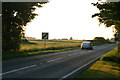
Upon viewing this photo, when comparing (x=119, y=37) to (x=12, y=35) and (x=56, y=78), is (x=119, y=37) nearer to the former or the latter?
(x=12, y=35)

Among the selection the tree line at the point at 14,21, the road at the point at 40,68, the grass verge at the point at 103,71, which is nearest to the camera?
the grass verge at the point at 103,71

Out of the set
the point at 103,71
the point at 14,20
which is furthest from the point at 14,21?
the point at 103,71

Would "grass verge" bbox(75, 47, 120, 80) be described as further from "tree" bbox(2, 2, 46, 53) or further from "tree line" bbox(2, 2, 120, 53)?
"tree" bbox(2, 2, 46, 53)

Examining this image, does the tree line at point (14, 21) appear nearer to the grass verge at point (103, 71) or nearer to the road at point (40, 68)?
the road at point (40, 68)

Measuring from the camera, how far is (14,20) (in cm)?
2586

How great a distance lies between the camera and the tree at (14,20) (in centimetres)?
2473

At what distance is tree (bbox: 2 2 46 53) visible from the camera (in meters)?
24.7

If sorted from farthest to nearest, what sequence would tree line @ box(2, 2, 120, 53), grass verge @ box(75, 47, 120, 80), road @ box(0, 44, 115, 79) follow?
tree line @ box(2, 2, 120, 53)
road @ box(0, 44, 115, 79)
grass verge @ box(75, 47, 120, 80)

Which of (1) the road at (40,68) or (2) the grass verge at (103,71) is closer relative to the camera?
(2) the grass verge at (103,71)

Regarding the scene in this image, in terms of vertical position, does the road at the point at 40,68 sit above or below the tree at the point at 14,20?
below

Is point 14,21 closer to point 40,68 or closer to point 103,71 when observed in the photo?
point 40,68

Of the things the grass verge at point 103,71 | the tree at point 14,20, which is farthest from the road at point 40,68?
the tree at point 14,20

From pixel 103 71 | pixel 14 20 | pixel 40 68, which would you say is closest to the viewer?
pixel 103 71

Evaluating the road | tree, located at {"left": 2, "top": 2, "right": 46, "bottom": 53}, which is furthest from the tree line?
the road
